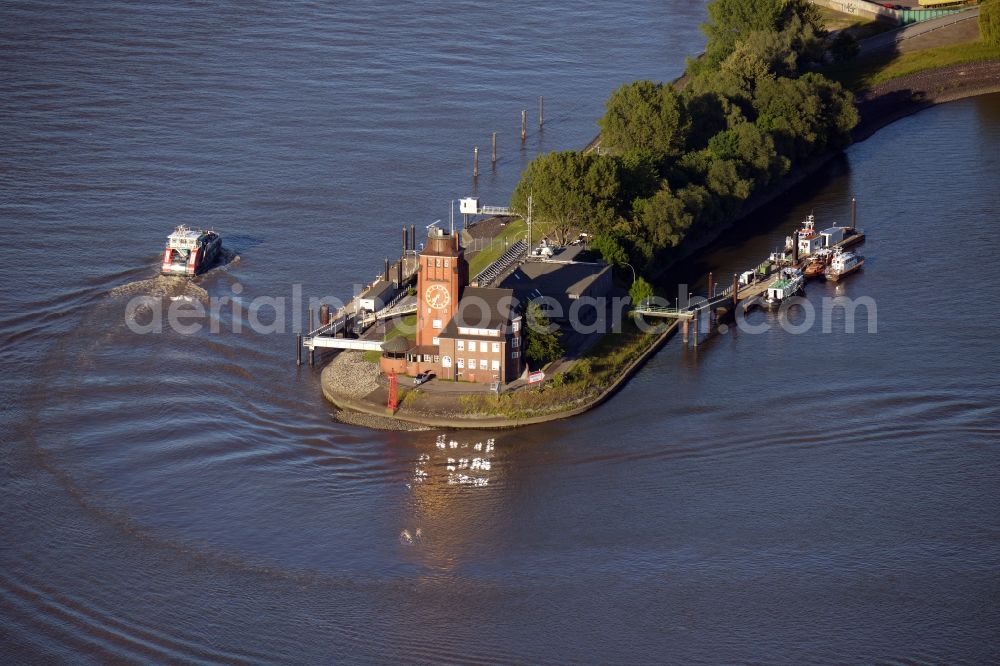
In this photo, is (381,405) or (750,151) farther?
(750,151)

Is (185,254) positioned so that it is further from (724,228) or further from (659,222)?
(724,228)

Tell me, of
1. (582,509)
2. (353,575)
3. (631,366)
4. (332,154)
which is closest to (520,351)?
(631,366)

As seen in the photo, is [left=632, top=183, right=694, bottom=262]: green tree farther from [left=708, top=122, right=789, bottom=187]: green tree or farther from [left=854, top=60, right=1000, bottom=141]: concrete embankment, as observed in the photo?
[left=854, top=60, right=1000, bottom=141]: concrete embankment

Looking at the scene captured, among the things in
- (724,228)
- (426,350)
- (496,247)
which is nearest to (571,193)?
(496,247)

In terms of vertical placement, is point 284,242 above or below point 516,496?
above

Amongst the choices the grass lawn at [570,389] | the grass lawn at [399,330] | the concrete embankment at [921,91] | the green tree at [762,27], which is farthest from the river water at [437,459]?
the green tree at [762,27]

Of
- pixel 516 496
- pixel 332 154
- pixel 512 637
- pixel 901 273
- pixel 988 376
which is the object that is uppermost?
pixel 332 154

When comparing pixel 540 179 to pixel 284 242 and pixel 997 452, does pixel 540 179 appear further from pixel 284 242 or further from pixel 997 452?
Answer: pixel 997 452
